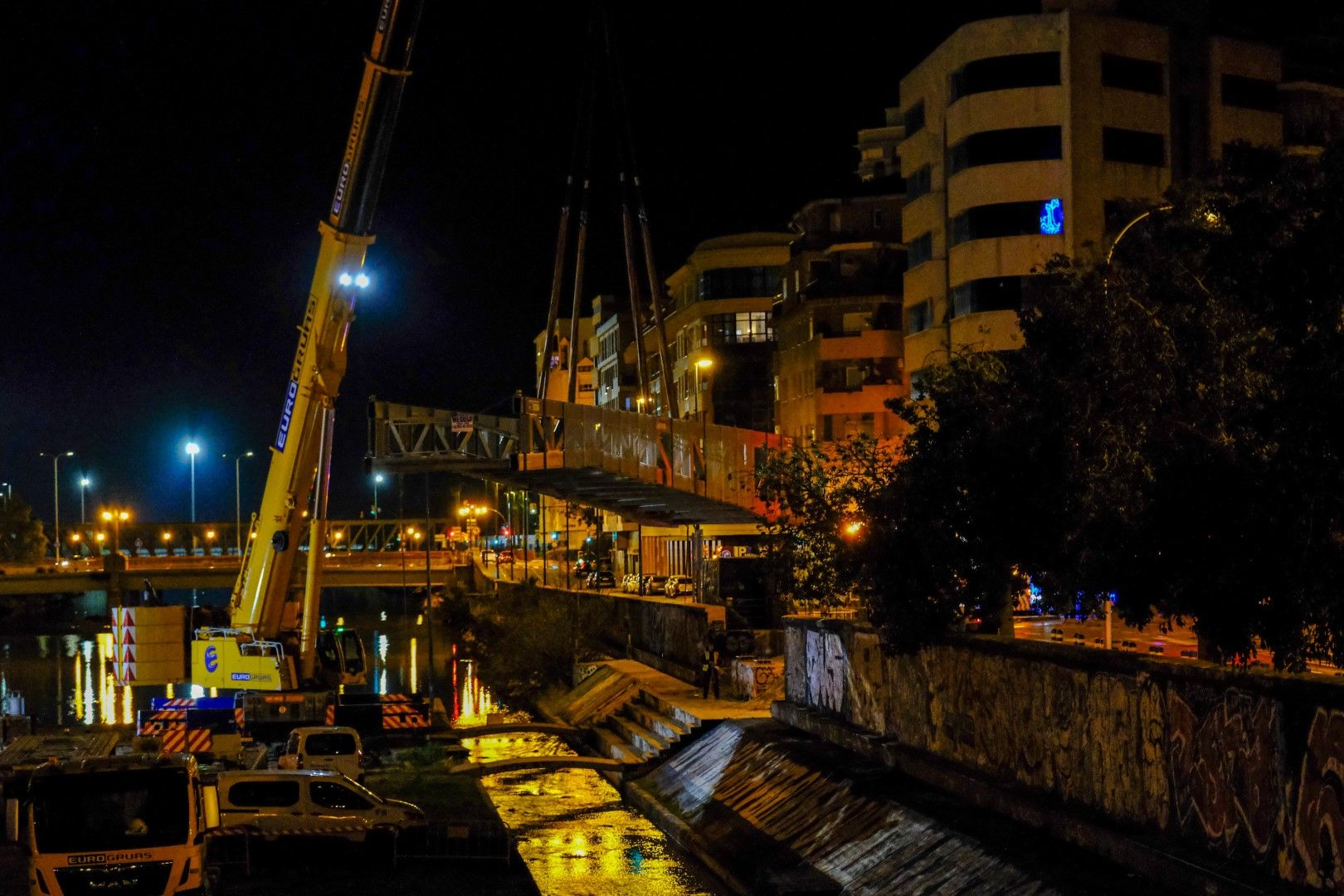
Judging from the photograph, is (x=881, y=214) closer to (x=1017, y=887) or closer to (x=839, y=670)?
(x=839, y=670)

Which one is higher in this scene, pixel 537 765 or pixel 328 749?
pixel 328 749

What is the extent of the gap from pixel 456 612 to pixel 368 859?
7239cm

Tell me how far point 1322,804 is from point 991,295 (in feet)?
162

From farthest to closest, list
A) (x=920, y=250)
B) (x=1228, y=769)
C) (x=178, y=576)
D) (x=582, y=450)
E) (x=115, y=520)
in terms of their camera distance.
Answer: (x=115, y=520)
(x=178, y=576)
(x=920, y=250)
(x=582, y=450)
(x=1228, y=769)

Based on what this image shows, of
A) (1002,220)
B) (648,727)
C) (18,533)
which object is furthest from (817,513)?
(18,533)

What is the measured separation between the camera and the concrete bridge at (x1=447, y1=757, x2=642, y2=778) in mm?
35562

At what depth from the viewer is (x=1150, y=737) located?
694 inches

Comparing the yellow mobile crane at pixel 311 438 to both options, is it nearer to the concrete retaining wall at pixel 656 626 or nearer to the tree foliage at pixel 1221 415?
the concrete retaining wall at pixel 656 626

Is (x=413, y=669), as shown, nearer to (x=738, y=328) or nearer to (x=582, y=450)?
(x=582, y=450)

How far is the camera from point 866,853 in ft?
70.6

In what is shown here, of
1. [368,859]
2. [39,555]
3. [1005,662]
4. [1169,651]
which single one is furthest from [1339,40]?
[39,555]

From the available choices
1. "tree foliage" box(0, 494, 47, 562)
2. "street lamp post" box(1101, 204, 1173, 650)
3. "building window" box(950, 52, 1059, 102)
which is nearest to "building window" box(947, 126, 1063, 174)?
"building window" box(950, 52, 1059, 102)

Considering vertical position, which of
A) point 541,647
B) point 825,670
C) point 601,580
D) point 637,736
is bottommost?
point 637,736

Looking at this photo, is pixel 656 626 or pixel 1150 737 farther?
pixel 656 626
